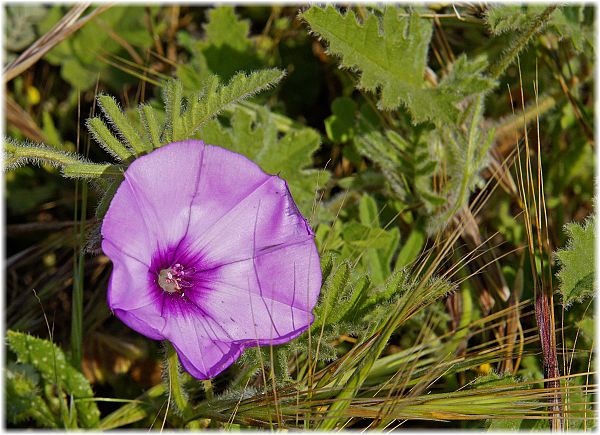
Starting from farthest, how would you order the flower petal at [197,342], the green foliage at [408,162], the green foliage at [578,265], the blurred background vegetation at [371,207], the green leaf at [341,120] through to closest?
the green leaf at [341,120]
the green foliage at [408,162]
the green foliage at [578,265]
the blurred background vegetation at [371,207]
the flower petal at [197,342]

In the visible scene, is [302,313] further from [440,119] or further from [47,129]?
[47,129]

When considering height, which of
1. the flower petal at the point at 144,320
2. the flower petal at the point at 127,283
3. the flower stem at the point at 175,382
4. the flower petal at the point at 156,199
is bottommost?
the flower stem at the point at 175,382

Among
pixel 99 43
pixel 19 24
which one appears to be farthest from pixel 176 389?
pixel 19 24

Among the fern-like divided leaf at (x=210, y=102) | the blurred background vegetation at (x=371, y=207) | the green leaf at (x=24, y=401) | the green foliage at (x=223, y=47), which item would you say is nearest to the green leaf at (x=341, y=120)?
the blurred background vegetation at (x=371, y=207)

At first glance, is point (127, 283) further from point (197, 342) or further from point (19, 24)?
point (19, 24)

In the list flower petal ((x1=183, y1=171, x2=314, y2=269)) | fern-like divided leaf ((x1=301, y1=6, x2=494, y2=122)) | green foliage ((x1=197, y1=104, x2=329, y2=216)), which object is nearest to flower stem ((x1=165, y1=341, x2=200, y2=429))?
flower petal ((x1=183, y1=171, x2=314, y2=269))

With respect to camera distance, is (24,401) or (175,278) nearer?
(175,278)

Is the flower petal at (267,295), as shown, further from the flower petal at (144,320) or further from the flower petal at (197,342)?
the flower petal at (144,320)
